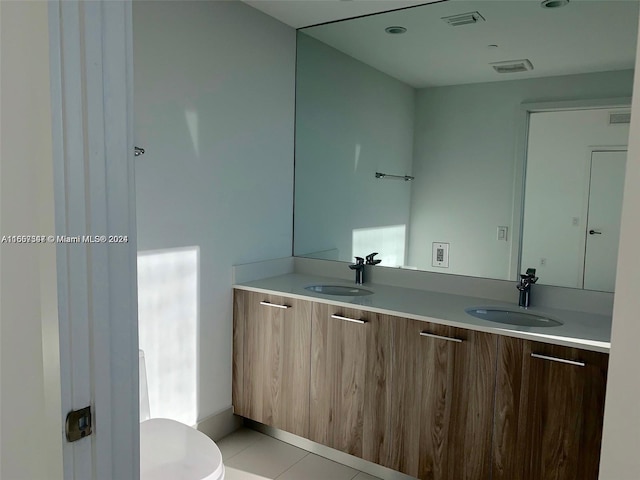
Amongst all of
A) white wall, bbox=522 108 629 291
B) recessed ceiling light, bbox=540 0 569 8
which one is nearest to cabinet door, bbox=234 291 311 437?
white wall, bbox=522 108 629 291

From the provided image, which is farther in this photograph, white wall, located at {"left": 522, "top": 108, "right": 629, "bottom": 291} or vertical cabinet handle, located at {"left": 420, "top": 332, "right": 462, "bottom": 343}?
white wall, located at {"left": 522, "top": 108, "right": 629, "bottom": 291}

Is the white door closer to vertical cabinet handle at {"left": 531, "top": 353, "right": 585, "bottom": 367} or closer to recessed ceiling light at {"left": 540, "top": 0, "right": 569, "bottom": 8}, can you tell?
vertical cabinet handle at {"left": 531, "top": 353, "right": 585, "bottom": 367}

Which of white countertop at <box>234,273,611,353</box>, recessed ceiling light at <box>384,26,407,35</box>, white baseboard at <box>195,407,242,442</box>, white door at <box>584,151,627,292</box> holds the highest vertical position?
recessed ceiling light at <box>384,26,407,35</box>

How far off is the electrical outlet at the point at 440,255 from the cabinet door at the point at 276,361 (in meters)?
0.74

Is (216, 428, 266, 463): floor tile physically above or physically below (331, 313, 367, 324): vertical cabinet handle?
below

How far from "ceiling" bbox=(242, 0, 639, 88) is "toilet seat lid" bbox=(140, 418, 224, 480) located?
2.08m

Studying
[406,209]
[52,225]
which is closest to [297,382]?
[406,209]

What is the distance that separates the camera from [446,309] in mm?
2199

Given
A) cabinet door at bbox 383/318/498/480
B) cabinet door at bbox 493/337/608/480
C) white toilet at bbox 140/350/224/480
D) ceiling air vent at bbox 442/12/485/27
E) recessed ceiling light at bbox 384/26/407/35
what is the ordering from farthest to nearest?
recessed ceiling light at bbox 384/26/407/35, ceiling air vent at bbox 442/12/485/27, cabinet door at bbox 383/318/498/480, cabinet door at bbox 493/337/608/480, white toilet at bbox 140/350/224/480

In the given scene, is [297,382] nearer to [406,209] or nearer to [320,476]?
[320,476]

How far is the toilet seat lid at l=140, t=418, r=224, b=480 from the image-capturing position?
62.9 inches

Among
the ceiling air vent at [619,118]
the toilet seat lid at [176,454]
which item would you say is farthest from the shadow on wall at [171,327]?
the ceiling air vent at [619,118]

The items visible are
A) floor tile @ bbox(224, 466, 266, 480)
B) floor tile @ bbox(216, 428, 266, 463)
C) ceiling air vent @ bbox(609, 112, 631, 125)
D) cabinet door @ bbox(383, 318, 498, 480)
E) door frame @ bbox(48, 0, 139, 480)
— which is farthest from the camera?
floor tile @ bbox(216, 428, 266, 463)

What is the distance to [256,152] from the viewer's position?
2.77m
